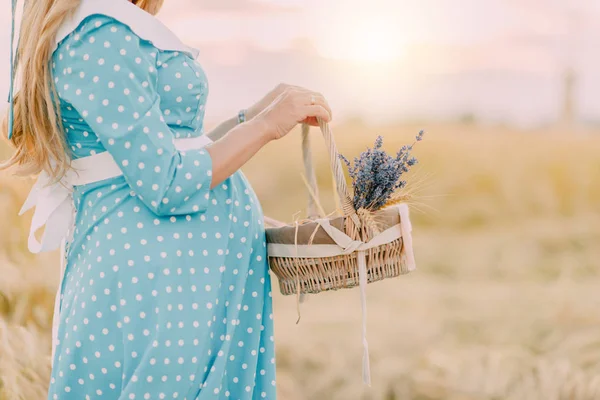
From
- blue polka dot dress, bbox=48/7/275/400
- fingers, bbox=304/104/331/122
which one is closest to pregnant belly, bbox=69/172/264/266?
blue polka dot dress, bbox=48/7/275/400

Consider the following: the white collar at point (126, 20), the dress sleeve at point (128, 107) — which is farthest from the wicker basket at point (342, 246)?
the white collar at point (126, 20)

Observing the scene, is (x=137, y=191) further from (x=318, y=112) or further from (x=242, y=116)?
(x=242, y=116)

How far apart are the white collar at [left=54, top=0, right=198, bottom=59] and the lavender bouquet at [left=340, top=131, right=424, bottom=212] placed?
1.36 feet

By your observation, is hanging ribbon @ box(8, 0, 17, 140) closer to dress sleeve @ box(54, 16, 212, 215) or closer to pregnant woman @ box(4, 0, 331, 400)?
pregnant woman @ box(4, 0, 331, 400)

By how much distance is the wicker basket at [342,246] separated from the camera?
141cm

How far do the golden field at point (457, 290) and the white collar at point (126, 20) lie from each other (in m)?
0.59

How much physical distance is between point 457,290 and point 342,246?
3573 mm

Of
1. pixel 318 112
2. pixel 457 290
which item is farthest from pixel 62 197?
pixel 457 290

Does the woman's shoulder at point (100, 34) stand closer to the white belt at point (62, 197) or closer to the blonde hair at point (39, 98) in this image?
the blonde hair at point (39, 98)

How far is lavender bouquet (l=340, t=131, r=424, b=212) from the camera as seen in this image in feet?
4.65

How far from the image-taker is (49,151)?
1.38 metres

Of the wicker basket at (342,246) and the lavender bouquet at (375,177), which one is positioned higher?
the lavender bouquet at (375,177)

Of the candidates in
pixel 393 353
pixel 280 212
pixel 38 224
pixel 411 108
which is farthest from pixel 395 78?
pixel 38 224

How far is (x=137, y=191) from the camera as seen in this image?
1.29 m
